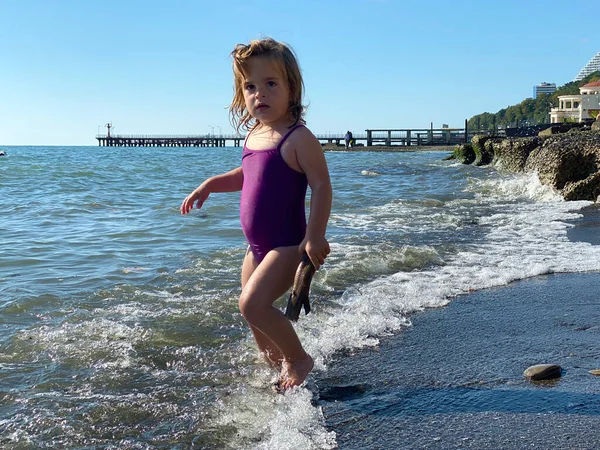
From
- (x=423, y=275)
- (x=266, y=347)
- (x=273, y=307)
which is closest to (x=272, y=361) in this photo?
(x=266, y=347)

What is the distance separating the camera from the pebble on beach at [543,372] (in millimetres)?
2992

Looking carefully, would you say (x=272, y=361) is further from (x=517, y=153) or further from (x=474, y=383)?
(x=517, y=153)

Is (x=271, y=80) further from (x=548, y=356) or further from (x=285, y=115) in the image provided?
(x=548, y=356)

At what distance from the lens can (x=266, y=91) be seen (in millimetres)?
3014

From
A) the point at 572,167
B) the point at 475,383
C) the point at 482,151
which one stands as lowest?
the point at 475,383

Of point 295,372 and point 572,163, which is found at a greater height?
point 572,163

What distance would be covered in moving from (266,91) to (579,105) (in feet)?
282

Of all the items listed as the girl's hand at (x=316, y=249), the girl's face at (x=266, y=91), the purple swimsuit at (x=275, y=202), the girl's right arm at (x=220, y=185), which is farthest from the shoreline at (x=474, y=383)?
the girl's face at (x=266, y=91)

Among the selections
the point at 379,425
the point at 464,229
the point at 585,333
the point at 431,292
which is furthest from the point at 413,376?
the point at 464,229

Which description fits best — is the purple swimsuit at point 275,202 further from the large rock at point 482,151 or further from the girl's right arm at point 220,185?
the large rock at point 482,151

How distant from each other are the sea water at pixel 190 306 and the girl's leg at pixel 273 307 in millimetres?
119

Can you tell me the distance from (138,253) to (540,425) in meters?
5.34

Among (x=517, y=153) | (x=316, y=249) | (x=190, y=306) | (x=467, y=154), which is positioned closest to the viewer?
(x=316, y=249)

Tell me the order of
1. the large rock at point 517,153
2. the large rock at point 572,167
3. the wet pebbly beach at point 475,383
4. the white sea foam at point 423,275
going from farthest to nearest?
1. the large rock at point 517,153
2. the large rock at point 572,167
3. the white sea foam at point 423,275
4. the wet pebbly beach at point 475,383
